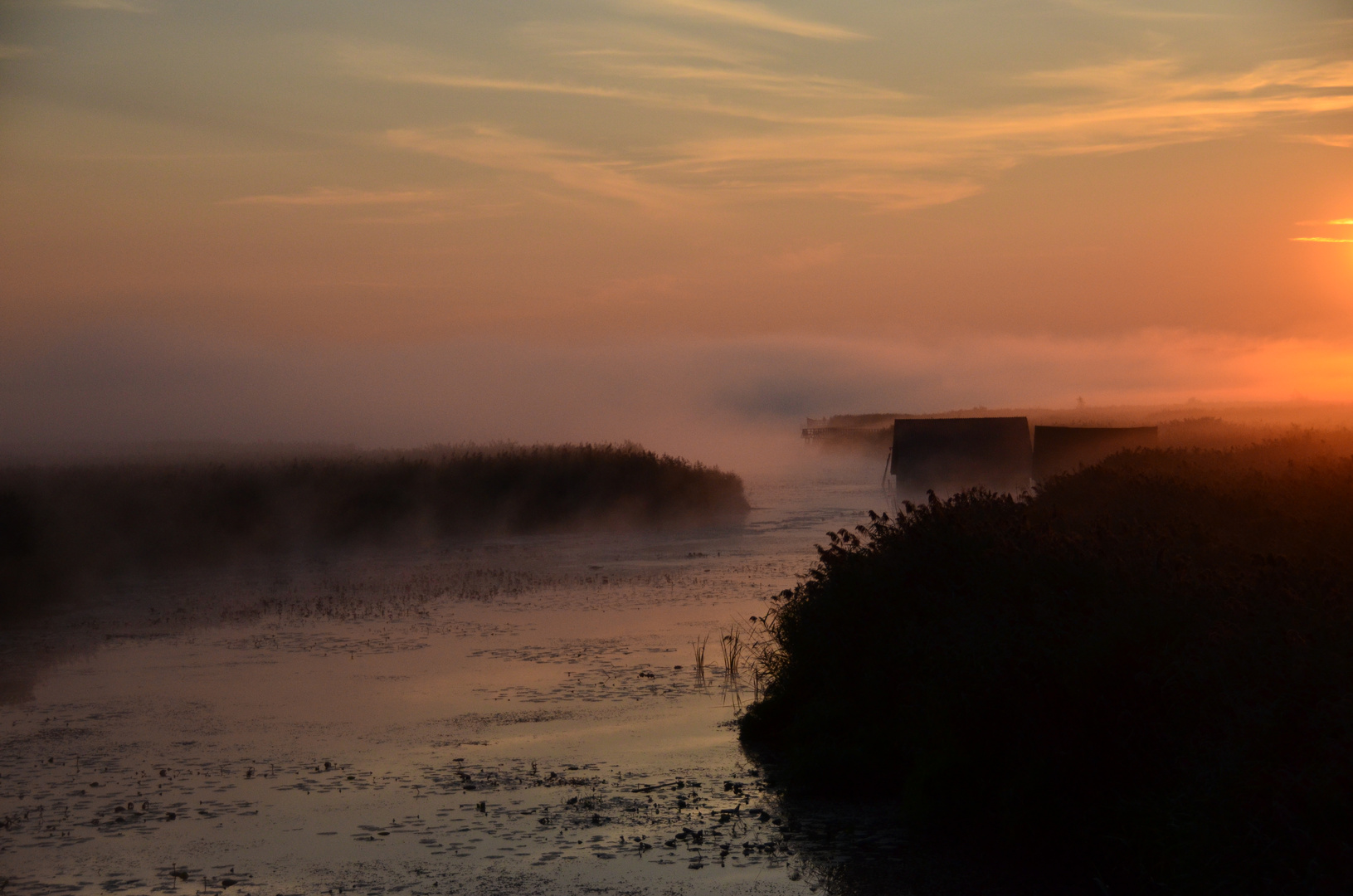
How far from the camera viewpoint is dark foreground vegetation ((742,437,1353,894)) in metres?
7.27

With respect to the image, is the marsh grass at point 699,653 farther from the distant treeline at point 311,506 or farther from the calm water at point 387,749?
the distant treeline at point 311,506

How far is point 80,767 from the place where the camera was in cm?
1245

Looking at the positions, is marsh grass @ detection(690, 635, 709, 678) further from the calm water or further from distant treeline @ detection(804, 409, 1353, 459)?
distant treeline @ detection(804, 409, 1353, 459)

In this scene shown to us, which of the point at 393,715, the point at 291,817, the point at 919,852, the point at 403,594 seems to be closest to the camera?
the point at 919,852

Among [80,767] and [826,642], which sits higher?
[826,642]

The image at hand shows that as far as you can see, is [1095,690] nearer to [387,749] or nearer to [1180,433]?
[387,749]

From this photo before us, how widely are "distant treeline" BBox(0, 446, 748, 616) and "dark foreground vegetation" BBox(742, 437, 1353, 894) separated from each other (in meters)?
17.6

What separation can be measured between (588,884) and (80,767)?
635 cm

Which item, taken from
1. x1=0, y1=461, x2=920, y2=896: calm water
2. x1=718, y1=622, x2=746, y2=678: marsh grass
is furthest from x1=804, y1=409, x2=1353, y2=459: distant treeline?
x1=0, y1=461, x2=920, y2=896: calm water

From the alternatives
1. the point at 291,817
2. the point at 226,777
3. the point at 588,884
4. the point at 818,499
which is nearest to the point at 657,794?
the point at 588,884

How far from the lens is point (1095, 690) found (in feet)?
31.1

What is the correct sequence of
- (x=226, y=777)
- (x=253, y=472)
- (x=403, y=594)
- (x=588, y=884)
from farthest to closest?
(x=253, y=472), (x=403, y=594), (x=226, y=777), (x=588, y=884)

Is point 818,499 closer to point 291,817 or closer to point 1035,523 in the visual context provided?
point 1035,523

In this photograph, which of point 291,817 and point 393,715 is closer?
point 291,817
